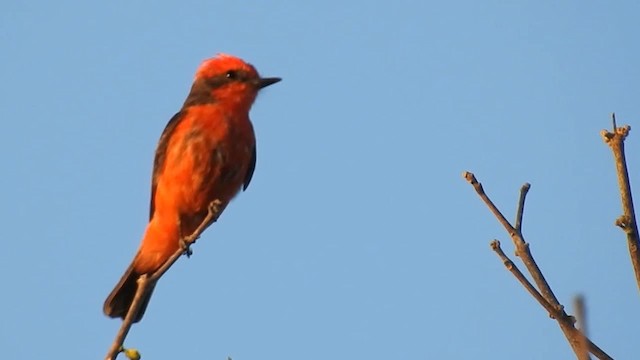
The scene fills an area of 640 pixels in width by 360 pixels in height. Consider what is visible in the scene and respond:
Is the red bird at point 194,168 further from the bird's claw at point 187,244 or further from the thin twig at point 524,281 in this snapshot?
the thin twig at point 524,281

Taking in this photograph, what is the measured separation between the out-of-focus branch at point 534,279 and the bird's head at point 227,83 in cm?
482

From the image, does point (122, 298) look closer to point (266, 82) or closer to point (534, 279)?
point (266, 82)

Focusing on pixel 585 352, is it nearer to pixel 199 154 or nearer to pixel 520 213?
pixel 520 213

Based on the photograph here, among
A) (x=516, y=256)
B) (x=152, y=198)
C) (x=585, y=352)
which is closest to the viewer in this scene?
(x=585, y=352)

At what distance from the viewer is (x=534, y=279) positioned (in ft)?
12.4

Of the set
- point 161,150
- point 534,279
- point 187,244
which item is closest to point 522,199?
point 534,279

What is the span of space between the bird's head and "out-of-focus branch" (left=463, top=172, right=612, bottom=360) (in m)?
4.82

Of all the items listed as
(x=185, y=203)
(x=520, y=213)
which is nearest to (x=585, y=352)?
(x=520, y=213)

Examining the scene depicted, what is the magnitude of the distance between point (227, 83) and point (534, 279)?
5549 millimetres

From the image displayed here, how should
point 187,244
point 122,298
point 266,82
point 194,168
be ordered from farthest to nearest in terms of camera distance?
point 266,82, point 194,168, point 122,298, point 187,244

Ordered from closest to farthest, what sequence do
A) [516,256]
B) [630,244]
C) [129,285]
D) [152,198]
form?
[630,244]
[516,256]
[129,285]
[152,198]

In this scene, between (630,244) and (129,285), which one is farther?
(129,285)

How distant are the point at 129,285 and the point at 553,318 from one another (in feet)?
16.4

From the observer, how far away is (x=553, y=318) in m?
3.70
